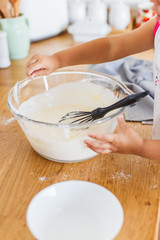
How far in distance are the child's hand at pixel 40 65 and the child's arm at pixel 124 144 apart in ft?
1.10

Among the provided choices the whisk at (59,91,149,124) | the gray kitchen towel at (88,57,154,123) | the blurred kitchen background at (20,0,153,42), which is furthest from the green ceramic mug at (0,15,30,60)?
the whisk at (59,91,149,124)

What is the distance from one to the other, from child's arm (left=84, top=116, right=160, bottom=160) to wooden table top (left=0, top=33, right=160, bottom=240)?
0.06 m

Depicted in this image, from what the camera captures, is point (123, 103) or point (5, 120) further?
point (5, 120)

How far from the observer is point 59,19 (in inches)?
62.9

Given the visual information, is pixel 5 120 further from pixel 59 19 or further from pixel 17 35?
pixel 59 19

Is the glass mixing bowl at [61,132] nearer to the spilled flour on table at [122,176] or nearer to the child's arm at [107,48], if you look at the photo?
the spilled flour on table at [122,176]

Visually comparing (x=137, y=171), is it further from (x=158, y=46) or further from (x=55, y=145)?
(x=158, y=46)

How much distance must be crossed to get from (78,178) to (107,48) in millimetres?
519

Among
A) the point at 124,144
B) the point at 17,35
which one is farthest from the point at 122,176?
the point at 17,35

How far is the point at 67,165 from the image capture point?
71 centimetres

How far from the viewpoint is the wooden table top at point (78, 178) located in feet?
1.83

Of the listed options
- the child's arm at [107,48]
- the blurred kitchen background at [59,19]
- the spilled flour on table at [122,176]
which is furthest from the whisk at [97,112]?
the blurred kitchen background at [59,19]

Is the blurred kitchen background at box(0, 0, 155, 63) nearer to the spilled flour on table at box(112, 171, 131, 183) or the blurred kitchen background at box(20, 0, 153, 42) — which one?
the blurred kitchen background at box(20, 0, 153, 42)

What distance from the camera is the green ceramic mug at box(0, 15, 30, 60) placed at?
131 centimetres
